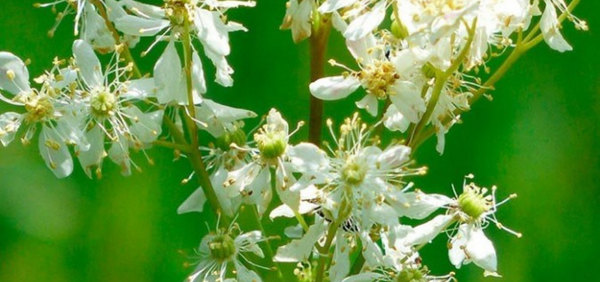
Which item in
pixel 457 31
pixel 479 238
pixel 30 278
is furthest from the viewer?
pixel 30 278

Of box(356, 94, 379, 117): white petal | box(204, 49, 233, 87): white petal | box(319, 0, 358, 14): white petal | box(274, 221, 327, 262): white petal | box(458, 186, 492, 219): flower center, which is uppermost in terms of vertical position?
box(319, 0, 358, 14): white petal

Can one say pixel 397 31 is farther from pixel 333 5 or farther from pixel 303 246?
pixel 303 246

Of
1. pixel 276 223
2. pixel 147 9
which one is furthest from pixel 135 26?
pixel 276 223

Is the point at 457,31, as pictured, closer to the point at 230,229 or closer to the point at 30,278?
the point at 230,229

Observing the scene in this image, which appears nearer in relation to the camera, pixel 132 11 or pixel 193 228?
pixel 132 11

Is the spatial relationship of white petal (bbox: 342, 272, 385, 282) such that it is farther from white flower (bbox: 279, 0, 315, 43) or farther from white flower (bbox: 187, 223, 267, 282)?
white flower (bbox: 279, 0, 315, 43)

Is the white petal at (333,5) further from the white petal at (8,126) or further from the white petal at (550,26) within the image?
the white petal at (8,126)

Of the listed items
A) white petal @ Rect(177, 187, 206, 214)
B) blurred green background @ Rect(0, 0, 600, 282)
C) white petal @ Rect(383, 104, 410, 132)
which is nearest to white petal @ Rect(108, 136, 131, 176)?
white petal @ Rect(177, 187, 206, 214)

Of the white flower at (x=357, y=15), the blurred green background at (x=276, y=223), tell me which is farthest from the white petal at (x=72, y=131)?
the blurred green background at (x=276, y=223)

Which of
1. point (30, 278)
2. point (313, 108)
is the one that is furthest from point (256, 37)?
point (313, 108)
